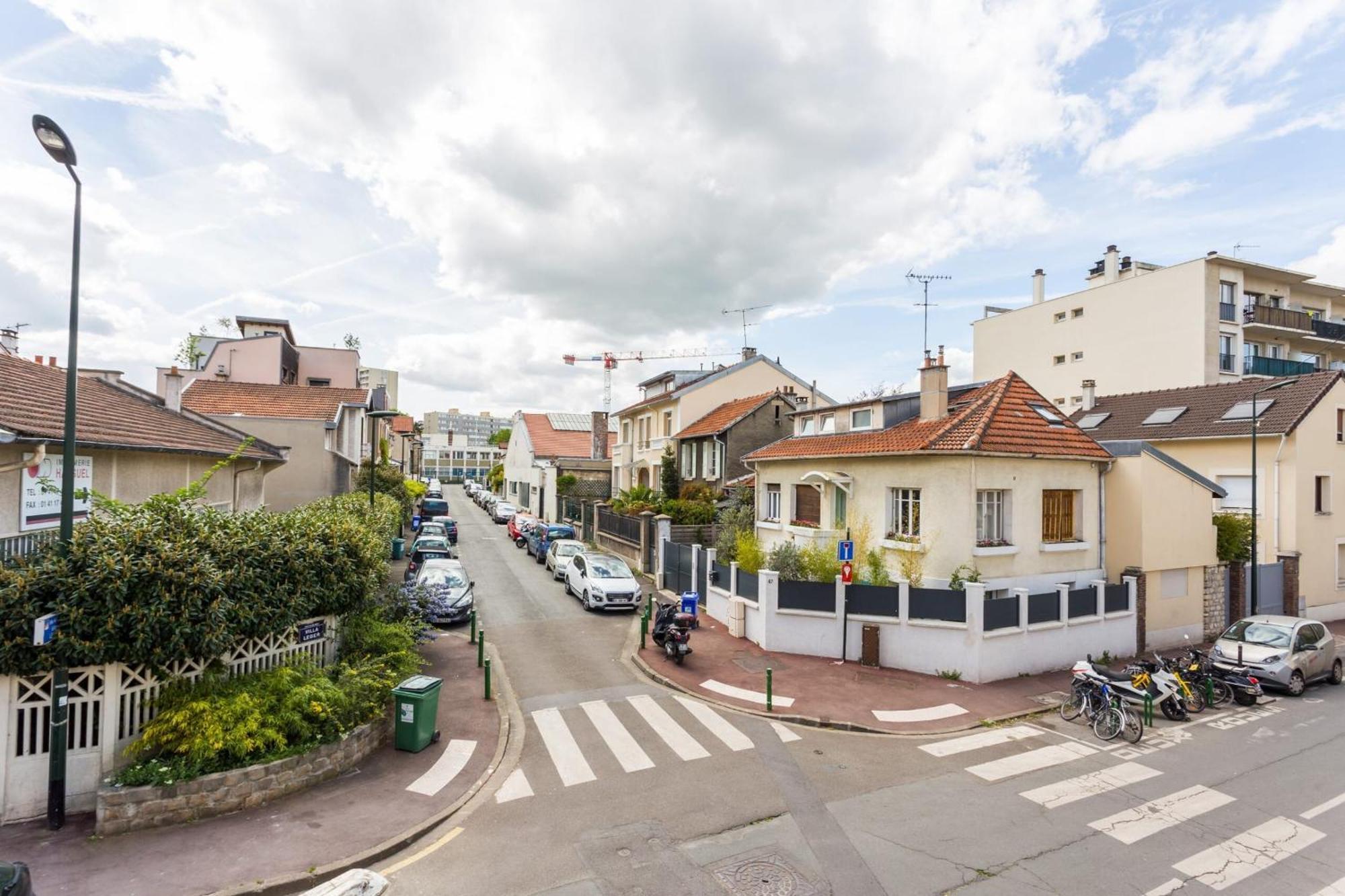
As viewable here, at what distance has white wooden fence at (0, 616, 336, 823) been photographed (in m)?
7.13

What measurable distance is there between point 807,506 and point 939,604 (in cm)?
625

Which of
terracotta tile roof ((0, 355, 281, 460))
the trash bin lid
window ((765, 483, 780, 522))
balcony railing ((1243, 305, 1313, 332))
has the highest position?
balcony railing ((1243, 305, 1313, 332))

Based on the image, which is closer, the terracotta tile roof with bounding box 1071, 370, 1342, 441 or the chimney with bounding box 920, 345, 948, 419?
the chimney with bounding box 920, 345, 948, 419

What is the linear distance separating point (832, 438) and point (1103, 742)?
10298 mm

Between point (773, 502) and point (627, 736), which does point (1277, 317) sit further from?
point (627, 736)

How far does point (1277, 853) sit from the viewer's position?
292 inches

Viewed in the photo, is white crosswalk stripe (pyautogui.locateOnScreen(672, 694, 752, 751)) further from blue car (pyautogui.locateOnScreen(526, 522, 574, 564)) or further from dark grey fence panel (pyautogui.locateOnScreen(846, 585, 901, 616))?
blue car (pyautogui.locateOnScreen(526, 522, 574, 564))

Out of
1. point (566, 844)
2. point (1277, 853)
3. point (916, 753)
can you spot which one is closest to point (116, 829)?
point (566, 844)

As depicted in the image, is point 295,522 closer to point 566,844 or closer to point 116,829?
point 116,829

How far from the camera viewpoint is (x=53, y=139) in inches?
269

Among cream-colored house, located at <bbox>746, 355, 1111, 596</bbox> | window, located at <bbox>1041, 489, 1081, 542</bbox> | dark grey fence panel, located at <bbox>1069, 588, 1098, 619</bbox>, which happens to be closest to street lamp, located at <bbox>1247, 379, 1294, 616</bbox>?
cream-colored house, located at <bbox>746, 355, 1111, 596</bbox>

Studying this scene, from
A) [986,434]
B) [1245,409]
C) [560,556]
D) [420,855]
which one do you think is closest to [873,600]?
[986,434]

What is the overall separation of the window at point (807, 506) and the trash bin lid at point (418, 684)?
40.0 ft

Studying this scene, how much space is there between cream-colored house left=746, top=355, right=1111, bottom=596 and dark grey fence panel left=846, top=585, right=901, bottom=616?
3.62 ft
